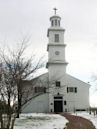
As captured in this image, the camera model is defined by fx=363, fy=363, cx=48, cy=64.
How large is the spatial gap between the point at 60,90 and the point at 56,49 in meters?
6.82

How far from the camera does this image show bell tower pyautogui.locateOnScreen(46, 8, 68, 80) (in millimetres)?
59344

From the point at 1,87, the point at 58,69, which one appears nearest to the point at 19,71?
the point at 1,87

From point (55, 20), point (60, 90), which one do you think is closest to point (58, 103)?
point (60, 90)

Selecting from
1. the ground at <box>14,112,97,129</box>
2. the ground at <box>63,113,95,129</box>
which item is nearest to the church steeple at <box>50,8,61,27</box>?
the ground at <box>14,112,97,129</box>

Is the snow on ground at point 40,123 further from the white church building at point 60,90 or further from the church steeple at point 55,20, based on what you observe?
the church steeple at point 55,20

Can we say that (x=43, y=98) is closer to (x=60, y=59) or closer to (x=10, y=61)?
(x=60, y=59)

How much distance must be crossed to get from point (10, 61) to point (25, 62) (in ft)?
2.55

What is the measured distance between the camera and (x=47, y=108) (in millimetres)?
59281

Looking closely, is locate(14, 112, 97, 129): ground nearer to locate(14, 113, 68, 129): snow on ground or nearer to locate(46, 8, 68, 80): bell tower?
locate(14, 113, 68, 129): snow on ground

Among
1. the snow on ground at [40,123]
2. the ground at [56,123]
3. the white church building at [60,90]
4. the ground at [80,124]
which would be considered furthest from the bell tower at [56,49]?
the ground at [80,124]

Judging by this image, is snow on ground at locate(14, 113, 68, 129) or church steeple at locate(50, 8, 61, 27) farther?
church steeple at locate(50, 8, 61, 27)

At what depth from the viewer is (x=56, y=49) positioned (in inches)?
2372

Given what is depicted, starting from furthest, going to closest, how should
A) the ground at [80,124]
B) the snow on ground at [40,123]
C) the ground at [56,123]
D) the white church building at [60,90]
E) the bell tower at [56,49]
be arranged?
the bell tower at [56,49], the white church building at [60,90], the snow on ground at [40,123], the ground at [56,123], the ground at [80,124]

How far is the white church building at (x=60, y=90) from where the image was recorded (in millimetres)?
58938
